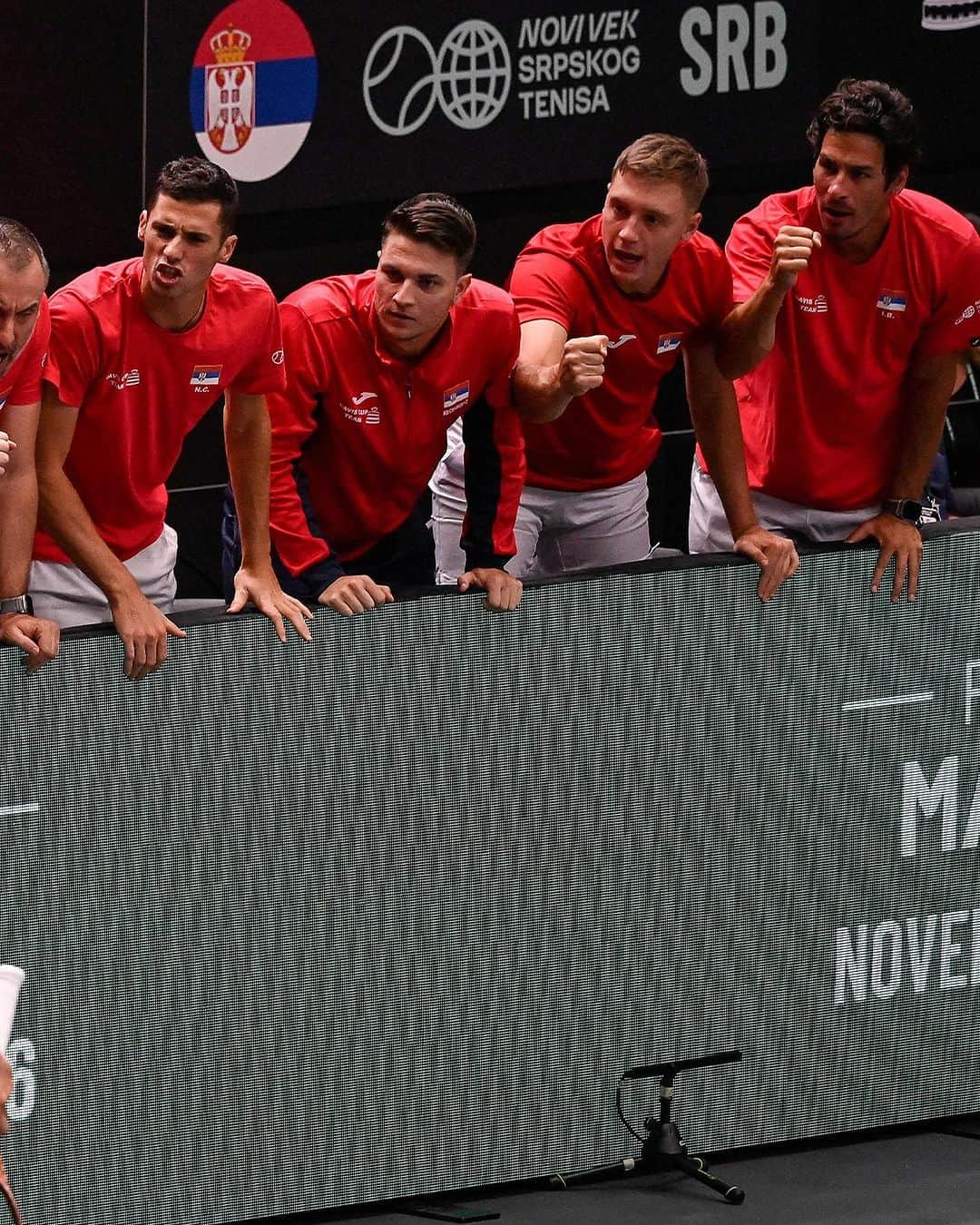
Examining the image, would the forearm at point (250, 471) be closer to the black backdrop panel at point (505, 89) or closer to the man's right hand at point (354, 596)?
the man's right hand at point (354, 596)

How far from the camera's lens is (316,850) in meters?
3.97

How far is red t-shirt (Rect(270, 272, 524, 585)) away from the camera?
14.8 feet

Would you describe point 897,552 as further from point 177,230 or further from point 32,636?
point 32,636

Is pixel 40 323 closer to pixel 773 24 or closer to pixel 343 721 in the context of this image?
pixel 343 721

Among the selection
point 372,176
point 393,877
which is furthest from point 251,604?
point 372,176

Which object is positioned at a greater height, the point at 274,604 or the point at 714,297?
the point at 714,297

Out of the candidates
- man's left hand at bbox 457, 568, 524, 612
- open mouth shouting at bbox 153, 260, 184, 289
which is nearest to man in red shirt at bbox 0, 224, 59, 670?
open mouth shouting at bbox 153, 260, 184, 289

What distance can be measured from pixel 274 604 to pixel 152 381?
2.34 ft

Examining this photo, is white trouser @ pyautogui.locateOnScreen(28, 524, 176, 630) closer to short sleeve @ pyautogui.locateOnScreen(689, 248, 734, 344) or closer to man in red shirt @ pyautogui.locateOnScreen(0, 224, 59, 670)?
man in red shirt @ pyautogui.locateOnScreen(0, 224, 59, 670)

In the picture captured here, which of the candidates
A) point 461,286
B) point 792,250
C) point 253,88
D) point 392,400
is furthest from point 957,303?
point 253,88

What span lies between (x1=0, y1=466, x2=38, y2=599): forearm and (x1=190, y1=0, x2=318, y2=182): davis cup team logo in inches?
134

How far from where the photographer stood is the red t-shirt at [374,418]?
4.51 m

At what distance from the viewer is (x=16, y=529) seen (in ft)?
12.9

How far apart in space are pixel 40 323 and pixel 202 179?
495mm
